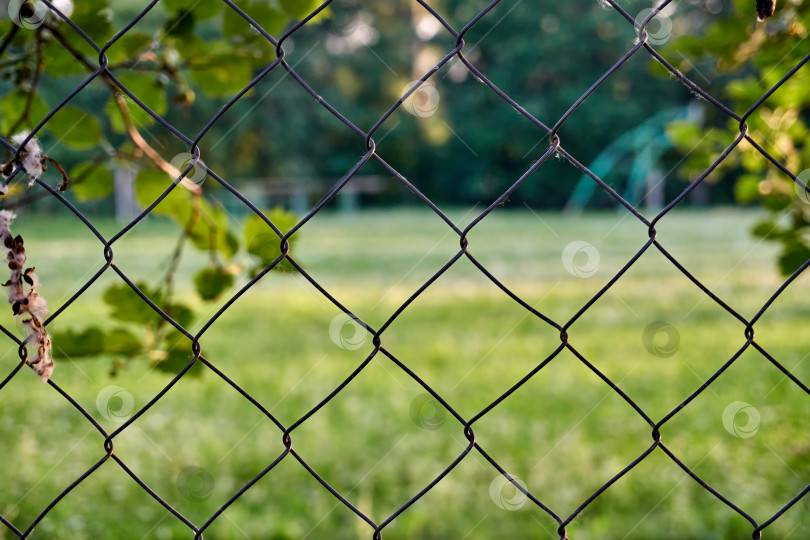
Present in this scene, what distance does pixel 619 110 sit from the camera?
19.0m

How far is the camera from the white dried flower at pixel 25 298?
0.78 m

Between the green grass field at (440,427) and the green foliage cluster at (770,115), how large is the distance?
46 cm

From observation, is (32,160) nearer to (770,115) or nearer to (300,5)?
(300,5)

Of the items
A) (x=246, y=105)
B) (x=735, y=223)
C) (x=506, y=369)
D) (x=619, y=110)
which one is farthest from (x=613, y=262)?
(x=246, y=105)

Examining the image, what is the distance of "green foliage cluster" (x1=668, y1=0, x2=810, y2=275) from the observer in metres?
1.33

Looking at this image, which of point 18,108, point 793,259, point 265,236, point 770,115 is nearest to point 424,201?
point 265,236

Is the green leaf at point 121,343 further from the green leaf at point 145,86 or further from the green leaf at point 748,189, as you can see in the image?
the green leaf at point 748,189

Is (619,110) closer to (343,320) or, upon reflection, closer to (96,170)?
(343,320)

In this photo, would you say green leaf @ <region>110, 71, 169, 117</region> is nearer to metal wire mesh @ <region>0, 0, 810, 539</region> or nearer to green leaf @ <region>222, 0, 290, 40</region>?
green leaf @ <region>222, 0, 290, 40</region>

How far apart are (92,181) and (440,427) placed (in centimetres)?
186

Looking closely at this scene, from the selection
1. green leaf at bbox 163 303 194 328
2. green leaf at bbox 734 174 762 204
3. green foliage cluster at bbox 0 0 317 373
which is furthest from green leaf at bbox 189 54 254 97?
green leaf at bbox 734 174 762 204

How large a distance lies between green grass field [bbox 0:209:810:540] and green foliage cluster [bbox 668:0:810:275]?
0.46 meters

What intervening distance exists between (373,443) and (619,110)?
18104mm

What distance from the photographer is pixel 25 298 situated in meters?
0.79
